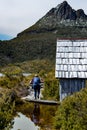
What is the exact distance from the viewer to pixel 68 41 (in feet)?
81.4

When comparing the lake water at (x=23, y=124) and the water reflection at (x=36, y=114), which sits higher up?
Result: the water reflection at (x=36, y=114)

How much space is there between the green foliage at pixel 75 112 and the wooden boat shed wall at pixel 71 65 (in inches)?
316

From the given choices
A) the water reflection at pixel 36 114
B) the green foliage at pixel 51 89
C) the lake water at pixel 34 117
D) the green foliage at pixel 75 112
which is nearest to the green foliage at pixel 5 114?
the green foliage at pixel 75 112

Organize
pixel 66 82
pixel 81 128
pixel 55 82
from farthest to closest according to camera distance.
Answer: pixel 55 82, pixel 66 82, pixel 81 128

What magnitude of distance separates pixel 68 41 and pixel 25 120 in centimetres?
739

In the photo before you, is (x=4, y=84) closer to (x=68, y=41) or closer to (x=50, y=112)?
(x=68, y=41)

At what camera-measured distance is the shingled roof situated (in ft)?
77.4

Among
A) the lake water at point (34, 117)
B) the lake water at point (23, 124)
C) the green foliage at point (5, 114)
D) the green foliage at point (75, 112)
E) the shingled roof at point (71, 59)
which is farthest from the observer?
the shingled roof at point (71, 59)

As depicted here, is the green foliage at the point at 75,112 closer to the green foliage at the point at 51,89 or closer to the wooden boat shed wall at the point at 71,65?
the wooden boat shed wall at the point at 71,65

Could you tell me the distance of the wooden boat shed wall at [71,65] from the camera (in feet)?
77.4

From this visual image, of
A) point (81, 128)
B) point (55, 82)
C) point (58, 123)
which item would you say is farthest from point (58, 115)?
point (55, 82)

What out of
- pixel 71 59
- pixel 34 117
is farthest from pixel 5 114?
pixel 71 59

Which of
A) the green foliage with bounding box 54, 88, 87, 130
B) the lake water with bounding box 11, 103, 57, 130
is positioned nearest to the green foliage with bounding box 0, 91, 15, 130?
the green foliage with bounding box 54, 88, 87, 130

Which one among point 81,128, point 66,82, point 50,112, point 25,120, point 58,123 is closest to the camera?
point 81,128
